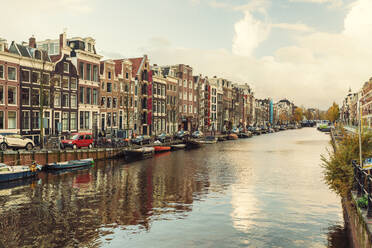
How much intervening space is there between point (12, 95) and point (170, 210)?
35744 millimetres

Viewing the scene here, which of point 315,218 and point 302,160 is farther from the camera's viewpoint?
point 302,160

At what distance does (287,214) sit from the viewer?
23.6 meters

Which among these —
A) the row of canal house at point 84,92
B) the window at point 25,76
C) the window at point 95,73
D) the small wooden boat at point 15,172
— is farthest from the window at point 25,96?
the small wooden boat at point 15,172

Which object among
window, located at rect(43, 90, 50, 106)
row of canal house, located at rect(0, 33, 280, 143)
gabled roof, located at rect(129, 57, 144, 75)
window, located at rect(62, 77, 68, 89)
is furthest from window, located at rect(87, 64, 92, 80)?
gabled roof, located at rect(129, 57, 144, 75)

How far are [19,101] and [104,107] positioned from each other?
65.6 feet

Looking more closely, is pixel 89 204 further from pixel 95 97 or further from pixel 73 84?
pixel 95 97

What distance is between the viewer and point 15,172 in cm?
3328

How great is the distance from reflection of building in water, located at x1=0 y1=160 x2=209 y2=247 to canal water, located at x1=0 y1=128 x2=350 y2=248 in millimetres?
60

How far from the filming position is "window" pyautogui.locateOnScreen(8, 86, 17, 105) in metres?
48.8

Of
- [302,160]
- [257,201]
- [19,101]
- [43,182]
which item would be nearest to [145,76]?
[19,101]

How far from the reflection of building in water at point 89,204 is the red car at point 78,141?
789cm

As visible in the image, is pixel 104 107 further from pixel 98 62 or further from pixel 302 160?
pixel 302 160

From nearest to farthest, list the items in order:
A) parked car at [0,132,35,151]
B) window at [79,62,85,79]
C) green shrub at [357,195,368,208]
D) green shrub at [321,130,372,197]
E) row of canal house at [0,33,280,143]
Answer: green shrub at [357,195,368,208] → green shrub at [321,130,372,197] → parked car at [0,132,35,151] → row of canal house at [0,33,280,143] → window at [79,62,85,79]

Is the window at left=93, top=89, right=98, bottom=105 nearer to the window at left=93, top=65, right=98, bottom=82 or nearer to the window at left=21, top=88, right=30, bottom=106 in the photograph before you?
the window at left=93, top=65, right=98, bottom=82
